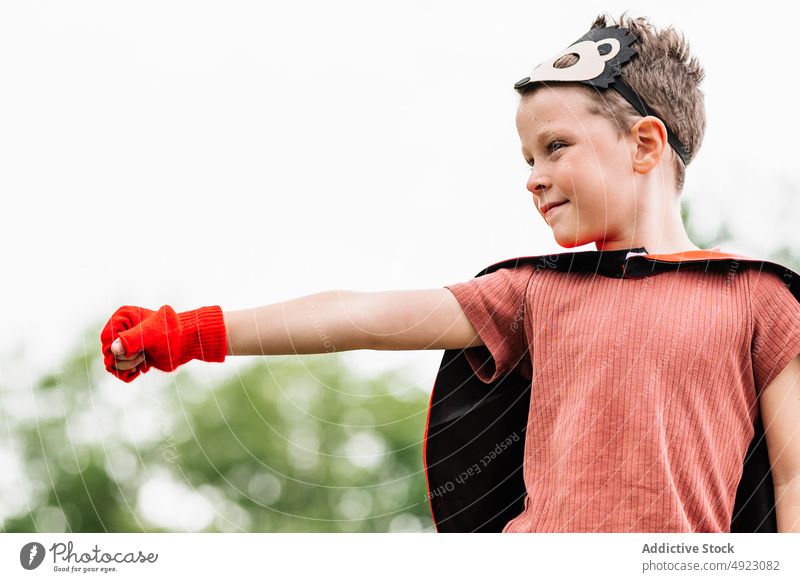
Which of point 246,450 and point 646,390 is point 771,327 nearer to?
point 646,390

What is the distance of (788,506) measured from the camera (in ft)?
5.25

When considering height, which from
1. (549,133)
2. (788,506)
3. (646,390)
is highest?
(549,133)

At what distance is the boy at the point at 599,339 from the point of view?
154 cm

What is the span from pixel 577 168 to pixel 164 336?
0.69 m

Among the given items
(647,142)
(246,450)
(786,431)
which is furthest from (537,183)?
(246,450)

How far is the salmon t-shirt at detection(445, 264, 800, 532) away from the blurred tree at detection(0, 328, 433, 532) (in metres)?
2.13

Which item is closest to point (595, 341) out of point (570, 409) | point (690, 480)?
point (570, 409)

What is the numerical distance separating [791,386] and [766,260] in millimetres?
199

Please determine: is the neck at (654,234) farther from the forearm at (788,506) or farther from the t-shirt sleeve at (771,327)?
the forearm at (788,506)

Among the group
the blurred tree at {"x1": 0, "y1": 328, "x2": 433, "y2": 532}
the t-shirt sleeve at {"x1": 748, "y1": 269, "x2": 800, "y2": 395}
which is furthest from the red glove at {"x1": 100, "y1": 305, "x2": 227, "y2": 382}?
the blurred tree at {"x1": 0, "y1": 328, "x2": 433, "y2": 532}

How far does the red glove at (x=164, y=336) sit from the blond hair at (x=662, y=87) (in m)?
0.64

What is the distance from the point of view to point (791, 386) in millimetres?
1590
